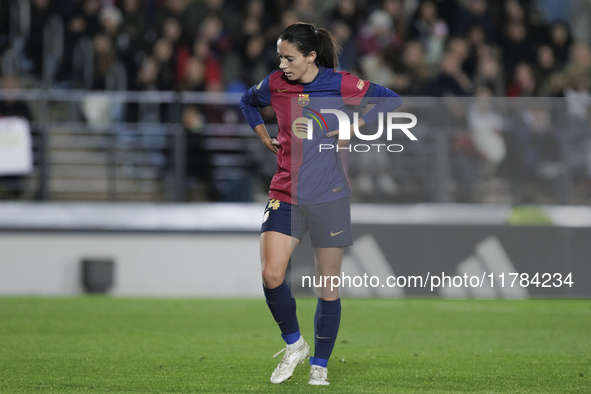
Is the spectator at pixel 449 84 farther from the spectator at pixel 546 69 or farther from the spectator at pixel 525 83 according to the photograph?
the spectator at pixel 546 69

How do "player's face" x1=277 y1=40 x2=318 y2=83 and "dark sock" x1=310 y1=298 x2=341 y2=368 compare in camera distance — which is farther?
"dark sock" x1=310 y1=298 x2=341 y2=368

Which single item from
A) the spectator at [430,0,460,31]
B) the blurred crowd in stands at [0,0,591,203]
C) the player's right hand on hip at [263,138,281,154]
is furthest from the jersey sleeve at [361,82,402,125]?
the spectator at [430,0,460,31]

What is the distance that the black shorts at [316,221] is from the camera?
4344 millimetres

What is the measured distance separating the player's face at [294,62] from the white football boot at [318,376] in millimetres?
1543

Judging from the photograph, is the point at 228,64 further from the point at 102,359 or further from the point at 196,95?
the point at 102,359

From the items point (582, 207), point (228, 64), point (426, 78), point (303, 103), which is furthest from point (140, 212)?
point (303, 103)

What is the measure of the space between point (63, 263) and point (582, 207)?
20.8 ft

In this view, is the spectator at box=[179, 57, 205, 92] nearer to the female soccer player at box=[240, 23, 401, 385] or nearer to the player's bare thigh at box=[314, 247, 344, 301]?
the female soccer player at box=[240, 23, 401, 385]

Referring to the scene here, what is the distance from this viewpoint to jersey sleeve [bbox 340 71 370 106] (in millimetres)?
4426

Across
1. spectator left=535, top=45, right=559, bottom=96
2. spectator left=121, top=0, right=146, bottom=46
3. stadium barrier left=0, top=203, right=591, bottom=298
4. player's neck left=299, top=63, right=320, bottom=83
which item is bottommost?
stadium barrier left=0, top=203, right=591, bottom=298

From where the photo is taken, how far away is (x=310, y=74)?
439 cm

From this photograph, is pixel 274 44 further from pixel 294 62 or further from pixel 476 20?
pixel 294 62

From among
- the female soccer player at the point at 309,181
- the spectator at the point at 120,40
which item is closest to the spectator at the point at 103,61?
the spectator at the point at 120,40

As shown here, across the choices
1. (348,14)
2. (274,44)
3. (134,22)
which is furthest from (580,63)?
(134,22)
